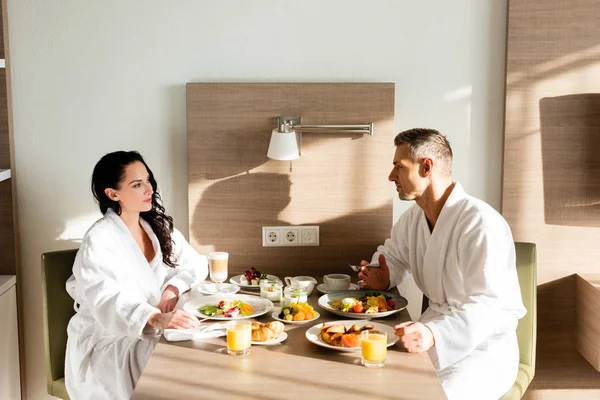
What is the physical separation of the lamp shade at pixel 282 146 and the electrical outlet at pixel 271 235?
0.32 metres

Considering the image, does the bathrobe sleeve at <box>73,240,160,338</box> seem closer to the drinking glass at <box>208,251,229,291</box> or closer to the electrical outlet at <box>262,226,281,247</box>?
the drinking glass at <box>208,251,229,291</box>

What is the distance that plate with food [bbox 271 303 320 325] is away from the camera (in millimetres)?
2041

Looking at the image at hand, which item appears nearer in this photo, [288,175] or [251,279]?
[251,279]

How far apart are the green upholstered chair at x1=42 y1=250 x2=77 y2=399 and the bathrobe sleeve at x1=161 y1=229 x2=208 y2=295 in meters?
0.36

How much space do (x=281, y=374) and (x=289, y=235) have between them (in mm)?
1147

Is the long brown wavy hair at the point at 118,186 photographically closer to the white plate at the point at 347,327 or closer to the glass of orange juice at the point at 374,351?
the white plate at the point at 347,327

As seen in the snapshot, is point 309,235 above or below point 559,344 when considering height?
above

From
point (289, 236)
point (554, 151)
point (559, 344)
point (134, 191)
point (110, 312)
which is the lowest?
point (559, 344)

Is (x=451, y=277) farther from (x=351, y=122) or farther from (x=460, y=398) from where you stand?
(x=351, y=122)

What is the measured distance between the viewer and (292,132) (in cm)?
264

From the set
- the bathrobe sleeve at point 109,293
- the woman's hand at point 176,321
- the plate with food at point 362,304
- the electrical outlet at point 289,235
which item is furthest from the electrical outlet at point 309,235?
the woman's hand at point 176,321

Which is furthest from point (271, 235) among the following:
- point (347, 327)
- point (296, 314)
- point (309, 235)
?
point (347, 327)

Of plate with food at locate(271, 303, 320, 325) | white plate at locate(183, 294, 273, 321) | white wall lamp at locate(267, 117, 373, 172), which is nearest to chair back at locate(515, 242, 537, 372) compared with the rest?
white wall lamp at locate(267, 117, 373, 172)

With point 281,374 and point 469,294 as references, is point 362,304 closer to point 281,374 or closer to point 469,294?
point 469,294
